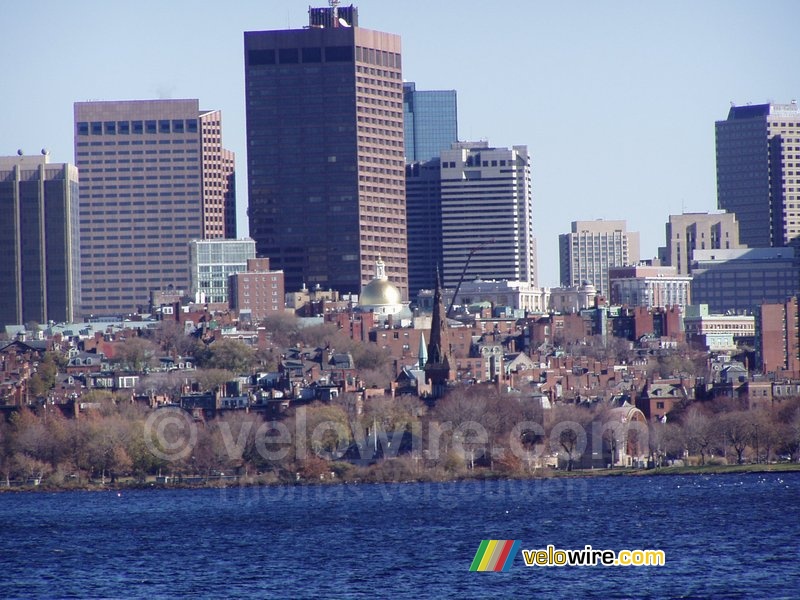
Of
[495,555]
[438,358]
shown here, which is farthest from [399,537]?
[438,358]

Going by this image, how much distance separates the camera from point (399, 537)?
103 meters

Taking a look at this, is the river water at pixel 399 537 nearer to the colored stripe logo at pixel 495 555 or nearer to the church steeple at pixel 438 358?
the colored stripe logo at pixel 495 555

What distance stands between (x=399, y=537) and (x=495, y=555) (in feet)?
36.0

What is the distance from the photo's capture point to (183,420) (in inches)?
6245

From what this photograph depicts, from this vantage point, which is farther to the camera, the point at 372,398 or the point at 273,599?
the point at 372,398

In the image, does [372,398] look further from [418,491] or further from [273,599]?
[273,599]

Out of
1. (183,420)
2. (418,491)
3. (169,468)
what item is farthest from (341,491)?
(183,420)

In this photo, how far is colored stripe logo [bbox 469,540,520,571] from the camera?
88.7 m

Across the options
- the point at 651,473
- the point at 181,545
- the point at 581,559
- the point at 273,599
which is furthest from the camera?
the point at 651,473

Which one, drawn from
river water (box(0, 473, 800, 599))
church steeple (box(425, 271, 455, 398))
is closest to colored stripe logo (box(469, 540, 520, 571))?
river water (box(0, 473, 800, 599))

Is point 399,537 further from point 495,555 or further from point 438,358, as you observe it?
point 438,358

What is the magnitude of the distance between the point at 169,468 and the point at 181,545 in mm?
42649

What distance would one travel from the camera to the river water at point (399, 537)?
8269cm

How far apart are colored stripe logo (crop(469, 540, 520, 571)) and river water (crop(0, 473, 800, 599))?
1.92 feet
